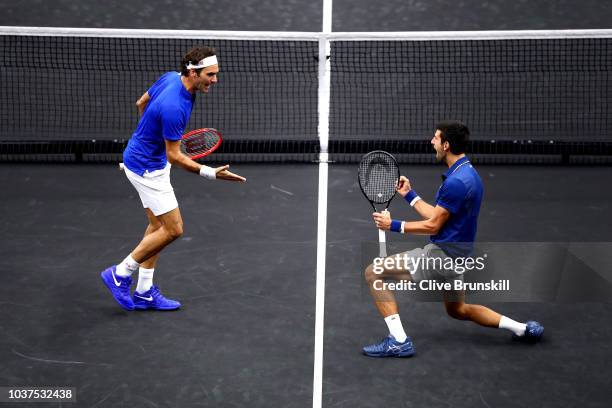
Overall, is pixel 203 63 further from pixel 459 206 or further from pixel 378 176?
pixel 459 206

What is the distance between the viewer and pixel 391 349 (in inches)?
288

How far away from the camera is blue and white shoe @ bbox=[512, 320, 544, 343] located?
24.8ft

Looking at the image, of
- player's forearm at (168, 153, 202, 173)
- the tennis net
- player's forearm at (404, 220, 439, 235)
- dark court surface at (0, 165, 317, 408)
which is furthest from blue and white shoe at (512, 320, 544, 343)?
the tennis net

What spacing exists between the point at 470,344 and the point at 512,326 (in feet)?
1.17

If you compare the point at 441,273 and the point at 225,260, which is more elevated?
the point at 441,273

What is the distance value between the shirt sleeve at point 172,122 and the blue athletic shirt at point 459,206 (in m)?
2.14

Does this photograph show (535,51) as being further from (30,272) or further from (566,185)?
(30,272)

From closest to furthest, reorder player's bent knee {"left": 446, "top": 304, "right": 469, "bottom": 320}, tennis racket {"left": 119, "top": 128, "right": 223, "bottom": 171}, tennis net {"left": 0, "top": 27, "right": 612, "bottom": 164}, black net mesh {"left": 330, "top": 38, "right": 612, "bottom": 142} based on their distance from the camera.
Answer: player's bent knee {"left": 446, "top": 304, "right": 469, "bottom": 320} < tennis racket {"left": 119, "top": 128, "right": 223, "bottom": 171} < tennis net {"left": 0, "top": 27, "right": 612, "bottom": 164} < black net mesh {"left": 330, "top": 38, "right": 612, "bottom": 142}

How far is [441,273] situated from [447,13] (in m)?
8.06

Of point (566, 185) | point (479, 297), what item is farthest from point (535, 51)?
point (479, 297)

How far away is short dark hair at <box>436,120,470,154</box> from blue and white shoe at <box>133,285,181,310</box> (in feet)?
9.14

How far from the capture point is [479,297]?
8.36 m

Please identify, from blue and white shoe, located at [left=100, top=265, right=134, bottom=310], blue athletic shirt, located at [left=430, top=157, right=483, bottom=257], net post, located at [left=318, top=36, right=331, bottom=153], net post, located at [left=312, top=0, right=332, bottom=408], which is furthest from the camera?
net post, located at [left=318, top=36, right=331, bottom=153]

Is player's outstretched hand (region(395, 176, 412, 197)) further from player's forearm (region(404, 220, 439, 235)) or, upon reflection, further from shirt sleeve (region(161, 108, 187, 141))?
shirt sleeve (region(161, 108, 187, 141))
